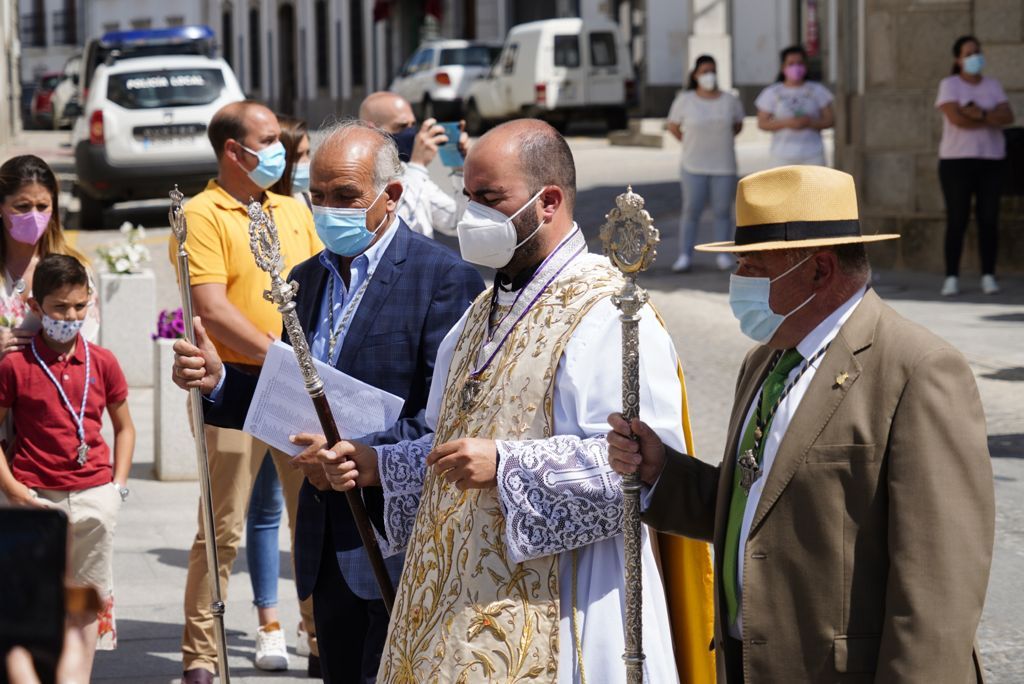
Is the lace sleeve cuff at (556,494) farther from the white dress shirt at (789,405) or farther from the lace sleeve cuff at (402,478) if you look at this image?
the lace sleeve cuff at (402,478)

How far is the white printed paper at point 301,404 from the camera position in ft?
13.4

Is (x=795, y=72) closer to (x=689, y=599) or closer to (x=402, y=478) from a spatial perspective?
(x=402, y=478)

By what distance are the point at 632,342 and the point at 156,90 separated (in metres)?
17.1

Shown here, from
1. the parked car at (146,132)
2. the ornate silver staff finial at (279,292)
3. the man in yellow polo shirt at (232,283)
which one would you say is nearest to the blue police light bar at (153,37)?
the parked car at (146,132)

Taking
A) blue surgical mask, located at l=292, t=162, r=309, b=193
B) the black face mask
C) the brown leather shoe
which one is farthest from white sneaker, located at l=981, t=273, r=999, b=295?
the brown leather shoe

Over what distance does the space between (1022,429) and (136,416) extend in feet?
17.4

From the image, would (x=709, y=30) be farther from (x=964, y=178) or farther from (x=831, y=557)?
(x=831, y=557)

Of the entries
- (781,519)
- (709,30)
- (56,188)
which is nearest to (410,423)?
(781,519)

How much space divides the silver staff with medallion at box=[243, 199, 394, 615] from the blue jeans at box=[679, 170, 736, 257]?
33.7 feet

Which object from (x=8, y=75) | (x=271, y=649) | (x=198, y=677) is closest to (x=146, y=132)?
(x=271, y=649)

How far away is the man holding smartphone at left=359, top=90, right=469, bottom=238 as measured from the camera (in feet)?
24.5

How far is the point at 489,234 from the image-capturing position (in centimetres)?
358

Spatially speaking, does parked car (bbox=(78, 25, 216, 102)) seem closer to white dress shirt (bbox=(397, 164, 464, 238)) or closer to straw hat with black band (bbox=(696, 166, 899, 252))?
white dress shirt (bbox=(397, 164, 464, 238))

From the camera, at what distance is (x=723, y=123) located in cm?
1418
